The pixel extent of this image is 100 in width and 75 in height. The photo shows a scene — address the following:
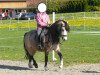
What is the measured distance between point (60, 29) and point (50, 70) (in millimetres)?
1678

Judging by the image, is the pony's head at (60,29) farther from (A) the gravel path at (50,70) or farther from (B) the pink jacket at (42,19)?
(A) the gravel path at (50,70)

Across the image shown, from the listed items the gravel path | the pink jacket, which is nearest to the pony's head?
the pink jacket

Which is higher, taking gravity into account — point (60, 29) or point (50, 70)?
point (60, 29)

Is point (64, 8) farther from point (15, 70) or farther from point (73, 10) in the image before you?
point (15, 70)

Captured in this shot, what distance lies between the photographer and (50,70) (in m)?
16.2

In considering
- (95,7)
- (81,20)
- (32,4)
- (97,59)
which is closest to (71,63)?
(97,59)

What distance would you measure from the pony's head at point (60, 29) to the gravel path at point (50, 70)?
4.22 ft

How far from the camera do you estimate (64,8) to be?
89.9 meters

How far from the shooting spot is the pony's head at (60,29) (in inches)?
608

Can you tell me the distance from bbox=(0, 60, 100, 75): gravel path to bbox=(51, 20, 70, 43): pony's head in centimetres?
129

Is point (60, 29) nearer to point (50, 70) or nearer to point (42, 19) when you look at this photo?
point (42, 19)

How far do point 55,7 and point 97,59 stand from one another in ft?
239

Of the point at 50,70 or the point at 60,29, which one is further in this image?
the point at 50,70

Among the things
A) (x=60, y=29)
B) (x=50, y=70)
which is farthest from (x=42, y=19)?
(x=50, y=70)
